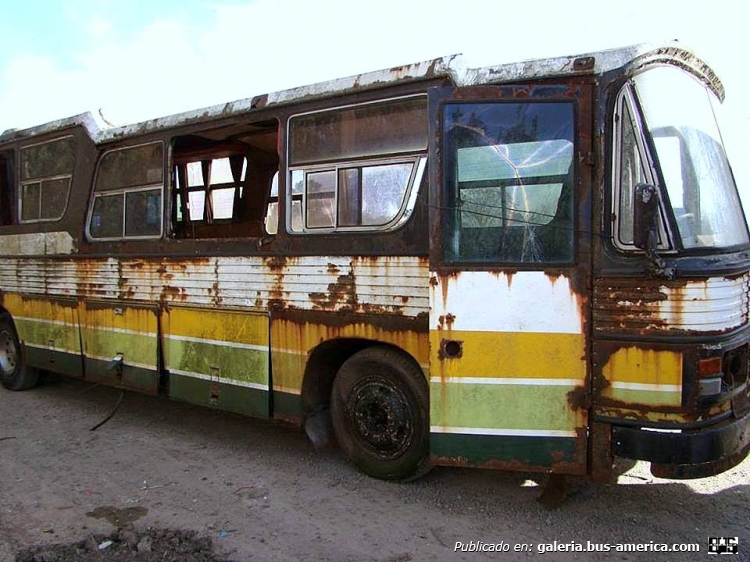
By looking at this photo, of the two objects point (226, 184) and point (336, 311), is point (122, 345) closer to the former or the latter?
point (226, 184)

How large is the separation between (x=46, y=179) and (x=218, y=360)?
11.1 ft

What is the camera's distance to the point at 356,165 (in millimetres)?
4141

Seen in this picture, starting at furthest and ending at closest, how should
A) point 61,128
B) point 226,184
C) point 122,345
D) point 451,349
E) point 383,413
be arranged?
point 226,184 → point 61,128 → point 122,345 → point 383,413 → point 451,349

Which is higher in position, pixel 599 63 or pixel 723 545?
pixel 599 63

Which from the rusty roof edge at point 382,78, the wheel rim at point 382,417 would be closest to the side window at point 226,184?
the rusty roof edge at point 382,78

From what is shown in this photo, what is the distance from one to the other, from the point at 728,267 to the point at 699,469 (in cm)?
108

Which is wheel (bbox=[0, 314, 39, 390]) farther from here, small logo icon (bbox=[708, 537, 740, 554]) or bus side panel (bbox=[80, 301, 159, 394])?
small logo icon (bbox=[708, 537, 740, 554])

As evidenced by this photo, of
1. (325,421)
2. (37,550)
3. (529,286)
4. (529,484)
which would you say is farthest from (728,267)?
(37,550)

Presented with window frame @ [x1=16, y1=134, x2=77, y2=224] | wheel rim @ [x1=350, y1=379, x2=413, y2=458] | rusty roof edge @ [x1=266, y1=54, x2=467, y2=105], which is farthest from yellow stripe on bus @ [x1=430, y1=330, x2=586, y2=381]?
window frame @ [x1=16, y1=134, x2=77, y2=224]

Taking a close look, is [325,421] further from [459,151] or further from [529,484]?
[459,151]

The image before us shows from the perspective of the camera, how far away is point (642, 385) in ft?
10.3

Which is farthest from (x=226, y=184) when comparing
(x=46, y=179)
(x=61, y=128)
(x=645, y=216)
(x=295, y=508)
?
(x=645, y=216)

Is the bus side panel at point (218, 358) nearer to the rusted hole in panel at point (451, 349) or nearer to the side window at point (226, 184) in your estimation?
the side window at point (226, 184)

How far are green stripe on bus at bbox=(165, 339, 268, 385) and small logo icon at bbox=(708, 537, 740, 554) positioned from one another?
121 inches
